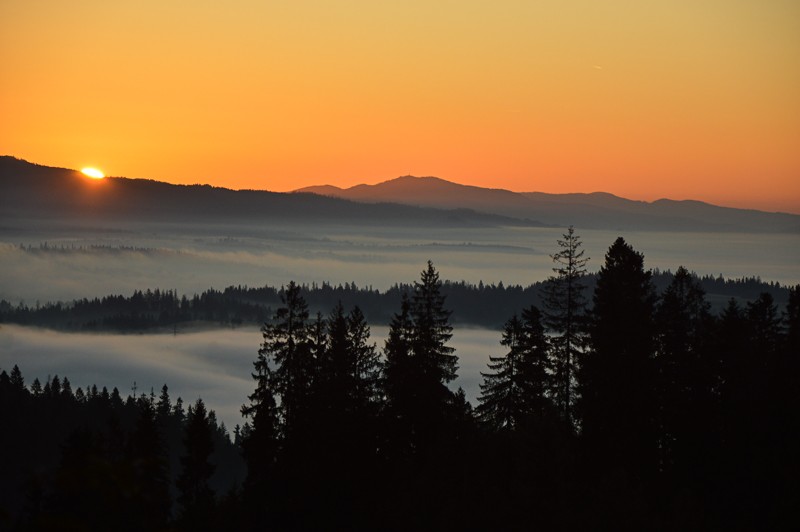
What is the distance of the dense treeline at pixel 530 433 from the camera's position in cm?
2542

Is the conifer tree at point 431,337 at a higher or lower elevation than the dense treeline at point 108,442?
higher

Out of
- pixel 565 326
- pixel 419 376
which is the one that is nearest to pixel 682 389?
pixel 565 326

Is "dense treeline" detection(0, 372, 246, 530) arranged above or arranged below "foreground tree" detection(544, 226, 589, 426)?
below

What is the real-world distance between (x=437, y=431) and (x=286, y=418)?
765 cm

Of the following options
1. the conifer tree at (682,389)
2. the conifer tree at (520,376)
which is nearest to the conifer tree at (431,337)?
the conifer tree at (520,376)

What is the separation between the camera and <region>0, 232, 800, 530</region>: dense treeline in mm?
25422

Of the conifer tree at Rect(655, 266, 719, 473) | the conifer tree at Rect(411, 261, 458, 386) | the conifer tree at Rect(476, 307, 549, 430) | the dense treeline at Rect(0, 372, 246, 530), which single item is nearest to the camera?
the conifer tree at Rect(655, 266, 719, 473)

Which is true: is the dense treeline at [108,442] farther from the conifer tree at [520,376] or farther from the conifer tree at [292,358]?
the conifer tree at [520,376]

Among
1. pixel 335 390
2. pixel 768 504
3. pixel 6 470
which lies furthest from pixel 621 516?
pixel 6 470

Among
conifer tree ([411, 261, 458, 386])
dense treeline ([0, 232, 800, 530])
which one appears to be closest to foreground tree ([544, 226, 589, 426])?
dense treeline ([0, 232, 800, 530])

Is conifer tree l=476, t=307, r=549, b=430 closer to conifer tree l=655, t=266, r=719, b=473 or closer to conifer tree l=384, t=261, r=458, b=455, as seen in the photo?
conifer tree l=384, t=261, r=458, b=455

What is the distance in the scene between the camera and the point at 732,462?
31016 millimetres

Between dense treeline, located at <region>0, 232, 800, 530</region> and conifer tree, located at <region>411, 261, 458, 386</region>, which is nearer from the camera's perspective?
dense treeline, located at <region>0, 232, 800, 530</region>

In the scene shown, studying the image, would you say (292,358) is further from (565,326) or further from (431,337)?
(565,326)
